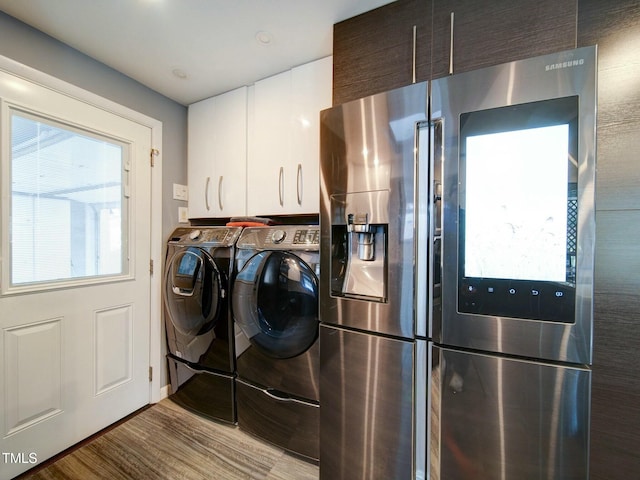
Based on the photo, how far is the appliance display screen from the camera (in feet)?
2.42

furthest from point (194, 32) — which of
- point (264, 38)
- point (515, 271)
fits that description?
point (515, 271)

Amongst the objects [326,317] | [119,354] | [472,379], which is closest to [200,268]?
[119,354]

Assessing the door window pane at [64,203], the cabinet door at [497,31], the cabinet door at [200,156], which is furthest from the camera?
the cabinet door at [200,156]

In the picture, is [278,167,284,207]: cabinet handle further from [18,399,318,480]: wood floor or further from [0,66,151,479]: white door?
[18,399,318,480]: wood floor

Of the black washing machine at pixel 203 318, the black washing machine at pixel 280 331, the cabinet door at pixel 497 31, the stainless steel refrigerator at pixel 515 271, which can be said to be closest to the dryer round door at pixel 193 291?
the black washing machine at pixel 203 318

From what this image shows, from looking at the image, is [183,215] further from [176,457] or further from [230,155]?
[176,457]

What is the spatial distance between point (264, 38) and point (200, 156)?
3.30 feet

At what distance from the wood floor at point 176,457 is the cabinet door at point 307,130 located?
145 cm

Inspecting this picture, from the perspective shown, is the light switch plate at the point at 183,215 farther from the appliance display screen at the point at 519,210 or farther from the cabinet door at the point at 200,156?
the appliance display screen at the point at 519,210

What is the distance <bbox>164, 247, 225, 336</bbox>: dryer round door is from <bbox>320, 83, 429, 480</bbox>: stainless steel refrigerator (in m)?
0.80

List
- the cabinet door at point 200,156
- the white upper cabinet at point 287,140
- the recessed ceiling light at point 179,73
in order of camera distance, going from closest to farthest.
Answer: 1. the white upper cabinet at point 287,140
2. the recessed ceiling light at point 179,73
3. the cabinet door at point 200,156

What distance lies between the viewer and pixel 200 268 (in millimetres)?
1578

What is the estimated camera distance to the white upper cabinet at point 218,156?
1794 millimetres

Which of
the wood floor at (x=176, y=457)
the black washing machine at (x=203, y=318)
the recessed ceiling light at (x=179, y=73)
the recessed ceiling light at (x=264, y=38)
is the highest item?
the recessed ceiling light at (x=179, y=73)
